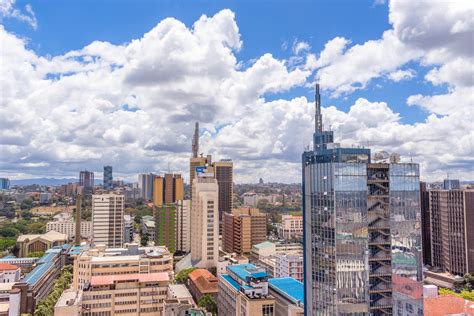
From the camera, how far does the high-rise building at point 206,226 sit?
88.1m

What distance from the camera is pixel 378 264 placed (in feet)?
103

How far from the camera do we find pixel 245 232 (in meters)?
109

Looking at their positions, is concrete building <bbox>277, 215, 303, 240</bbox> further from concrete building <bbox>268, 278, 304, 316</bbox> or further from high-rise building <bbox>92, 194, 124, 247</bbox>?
concrete building <bbox>268, 278, 304, 316</bbox>

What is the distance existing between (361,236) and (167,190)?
172 meters

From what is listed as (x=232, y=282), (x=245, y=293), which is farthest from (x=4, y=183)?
(x=245, y=293)

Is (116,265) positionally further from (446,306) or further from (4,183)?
(4,183)

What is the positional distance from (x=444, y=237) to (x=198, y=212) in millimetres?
53954

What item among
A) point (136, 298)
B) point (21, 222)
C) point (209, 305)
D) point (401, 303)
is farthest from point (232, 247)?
point (401, 303)

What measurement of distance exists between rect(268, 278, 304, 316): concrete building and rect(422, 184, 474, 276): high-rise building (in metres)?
46.1

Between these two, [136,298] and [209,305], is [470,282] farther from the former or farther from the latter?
[136,298]

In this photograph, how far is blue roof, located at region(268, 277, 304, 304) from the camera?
44.5 m

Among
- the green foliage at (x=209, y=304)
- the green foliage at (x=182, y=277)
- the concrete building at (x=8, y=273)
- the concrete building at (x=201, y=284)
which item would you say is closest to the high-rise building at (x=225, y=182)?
the green foliage at (x=182, y=277)

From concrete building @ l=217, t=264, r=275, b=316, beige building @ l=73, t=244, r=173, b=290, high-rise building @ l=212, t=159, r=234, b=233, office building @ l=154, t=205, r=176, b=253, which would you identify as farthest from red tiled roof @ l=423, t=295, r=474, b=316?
high-rise building @ l=212, t=159, r=234, b=233

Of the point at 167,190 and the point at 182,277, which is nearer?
the point at 182,277
